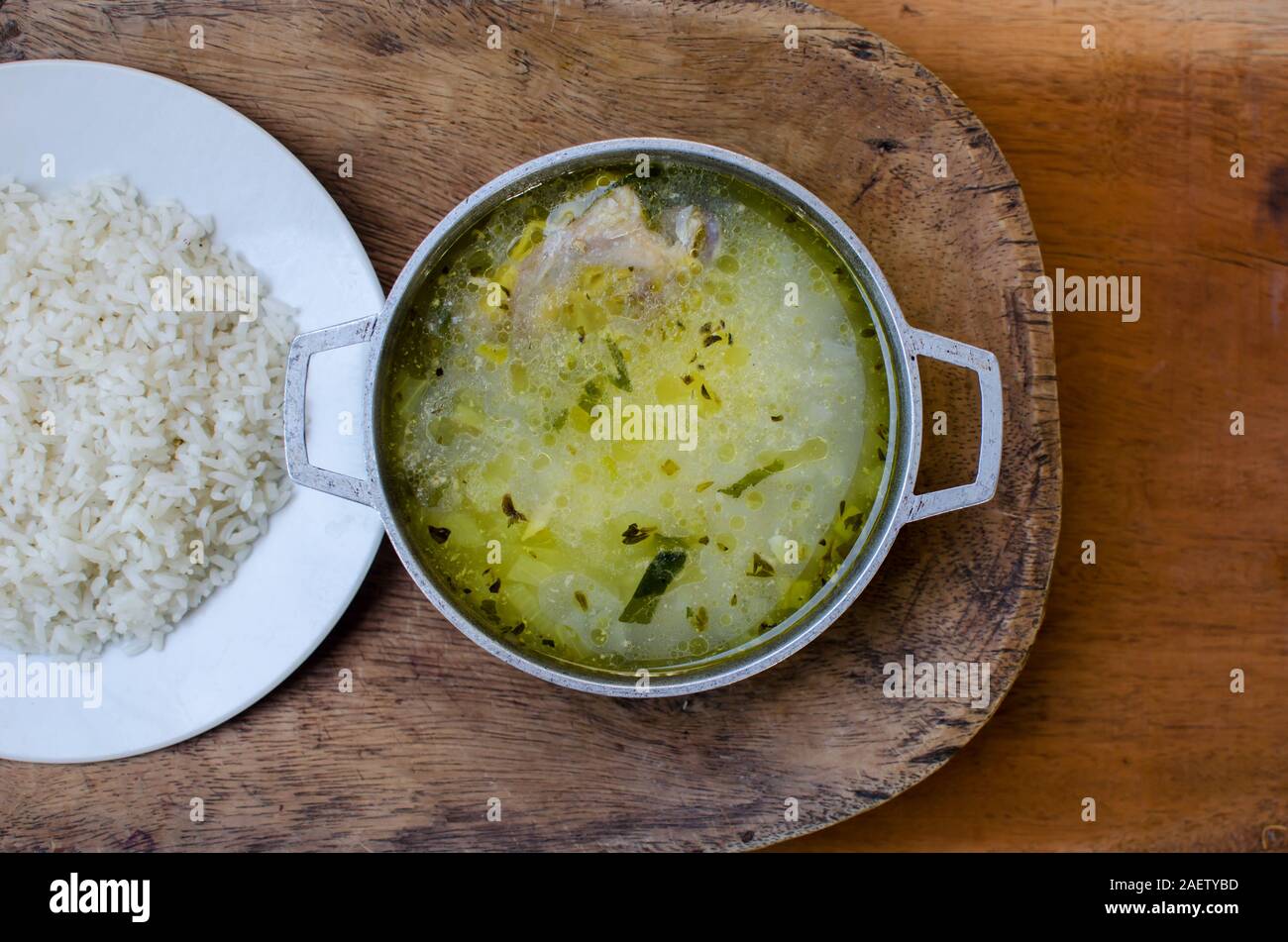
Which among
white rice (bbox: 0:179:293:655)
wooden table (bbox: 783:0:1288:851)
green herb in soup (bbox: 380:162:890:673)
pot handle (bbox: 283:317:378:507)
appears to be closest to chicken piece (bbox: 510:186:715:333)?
green herb in soup (bbox: 380:162:890:673)

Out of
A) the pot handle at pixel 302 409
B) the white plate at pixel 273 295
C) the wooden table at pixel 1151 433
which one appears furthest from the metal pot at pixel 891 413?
the wooden table at pixel 1151 433

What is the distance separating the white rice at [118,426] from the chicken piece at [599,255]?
1.46 ft

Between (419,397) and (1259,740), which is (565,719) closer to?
(419,397)

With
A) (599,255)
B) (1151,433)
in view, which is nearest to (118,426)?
(599,255)

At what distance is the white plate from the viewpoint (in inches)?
56.9

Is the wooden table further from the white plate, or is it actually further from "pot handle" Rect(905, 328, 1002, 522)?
the white plate

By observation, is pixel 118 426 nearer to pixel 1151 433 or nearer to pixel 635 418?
pixel 635 418

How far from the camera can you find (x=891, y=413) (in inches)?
51.8

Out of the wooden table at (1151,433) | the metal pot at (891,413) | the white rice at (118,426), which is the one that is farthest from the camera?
the wooden table at (1151,433)

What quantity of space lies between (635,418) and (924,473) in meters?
0.48

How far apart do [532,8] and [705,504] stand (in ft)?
2.68

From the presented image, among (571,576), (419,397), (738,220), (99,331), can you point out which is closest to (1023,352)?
(738,220)

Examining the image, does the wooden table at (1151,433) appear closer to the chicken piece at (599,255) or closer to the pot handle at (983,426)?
the pot handle at (983,426)

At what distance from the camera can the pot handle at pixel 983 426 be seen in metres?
1.28
